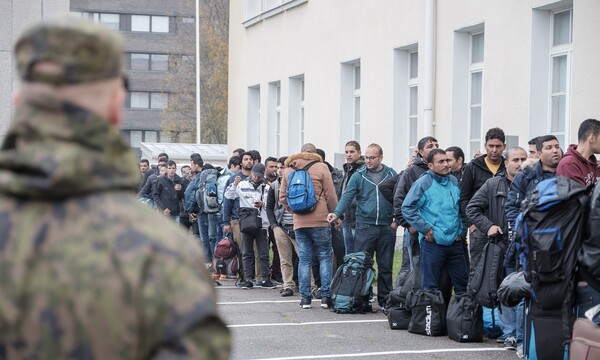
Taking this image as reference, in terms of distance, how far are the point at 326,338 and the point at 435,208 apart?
172cm

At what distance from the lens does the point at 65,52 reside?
228 centimetres

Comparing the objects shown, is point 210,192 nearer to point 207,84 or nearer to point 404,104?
point 404,104

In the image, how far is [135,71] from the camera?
88938mm

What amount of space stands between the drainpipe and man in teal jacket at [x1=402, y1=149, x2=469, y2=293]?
6.94m

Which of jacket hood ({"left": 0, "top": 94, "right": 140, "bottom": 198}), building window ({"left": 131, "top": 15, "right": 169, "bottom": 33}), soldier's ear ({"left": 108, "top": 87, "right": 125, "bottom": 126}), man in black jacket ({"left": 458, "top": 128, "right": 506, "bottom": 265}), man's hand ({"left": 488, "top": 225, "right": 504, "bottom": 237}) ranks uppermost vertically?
building window ({"left": 131, "top": 15, "right": 169, "bottom": 33})

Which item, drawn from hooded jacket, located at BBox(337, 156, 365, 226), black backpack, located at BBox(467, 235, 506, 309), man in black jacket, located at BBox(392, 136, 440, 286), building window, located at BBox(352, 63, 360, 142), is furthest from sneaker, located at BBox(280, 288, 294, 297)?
building window, located at BBox(352, 63, 360, 142)

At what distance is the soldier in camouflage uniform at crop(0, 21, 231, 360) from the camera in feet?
7.30

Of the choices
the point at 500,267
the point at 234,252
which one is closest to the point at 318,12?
the point at 234,252

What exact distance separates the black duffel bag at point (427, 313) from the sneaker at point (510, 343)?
900 millimetres

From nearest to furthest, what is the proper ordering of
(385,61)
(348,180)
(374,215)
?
(374,215), (348,180), (385,61)

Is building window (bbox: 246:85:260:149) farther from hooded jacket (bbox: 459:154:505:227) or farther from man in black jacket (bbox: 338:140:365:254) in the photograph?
hooded jacket (bbox: 459:154:505:227)

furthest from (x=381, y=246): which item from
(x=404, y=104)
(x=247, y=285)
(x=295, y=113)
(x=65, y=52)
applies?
(x=295, y=113)

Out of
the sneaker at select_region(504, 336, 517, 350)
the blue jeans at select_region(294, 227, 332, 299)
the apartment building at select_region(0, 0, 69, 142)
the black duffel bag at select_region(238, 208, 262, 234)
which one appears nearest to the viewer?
the sneaker at select_region(504, 336, 517, 350)

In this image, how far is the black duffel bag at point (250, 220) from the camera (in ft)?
52.0
